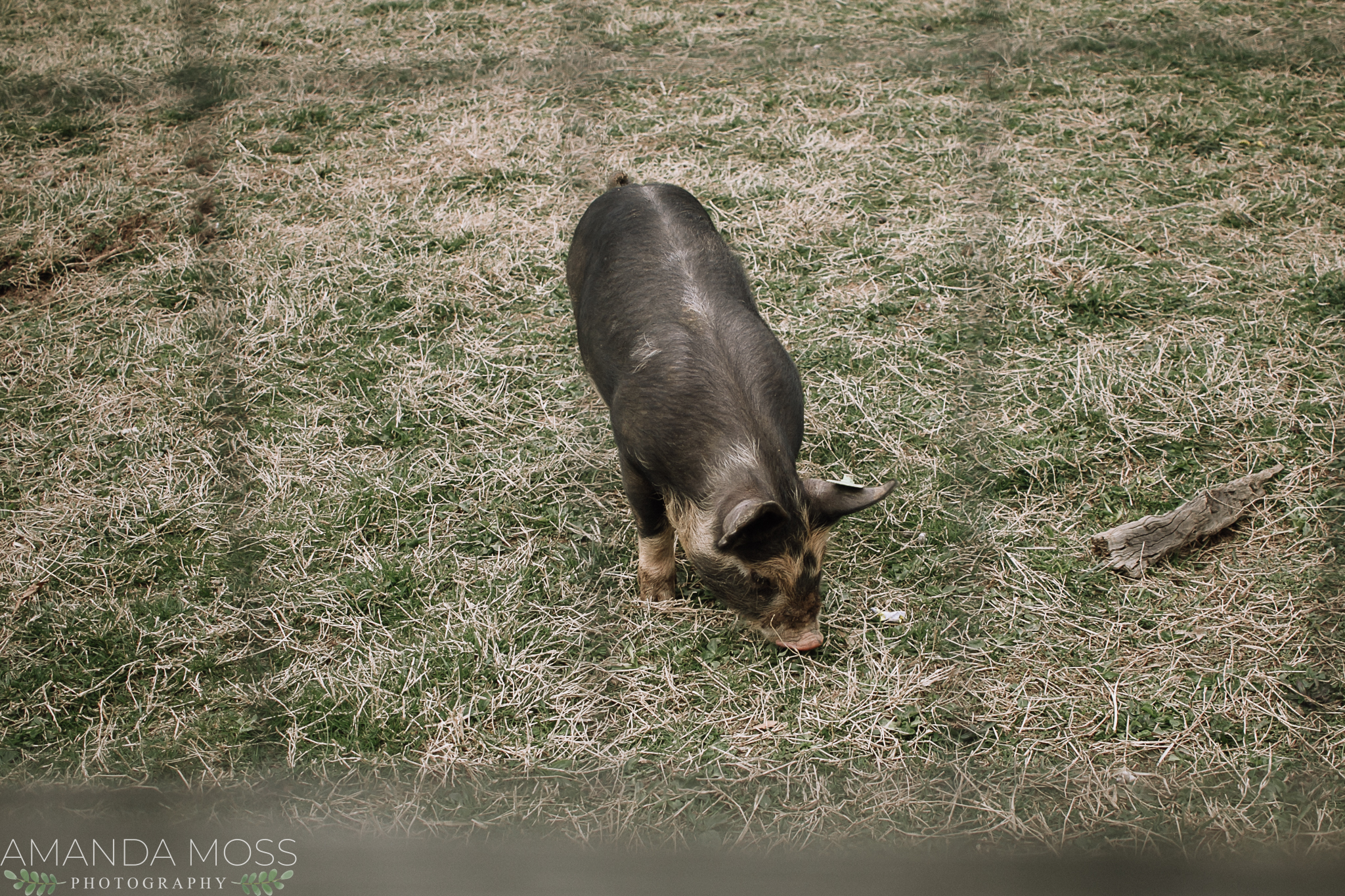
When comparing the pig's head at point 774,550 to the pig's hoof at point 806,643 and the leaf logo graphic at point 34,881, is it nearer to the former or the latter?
the pig's hoof at point 806,643

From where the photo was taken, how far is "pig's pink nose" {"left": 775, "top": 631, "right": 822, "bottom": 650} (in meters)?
3.20

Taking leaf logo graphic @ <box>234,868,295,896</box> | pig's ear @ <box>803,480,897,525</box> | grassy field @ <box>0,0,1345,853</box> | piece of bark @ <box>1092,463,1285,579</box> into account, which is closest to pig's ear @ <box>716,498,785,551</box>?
pig's ear @ <box>803,480,897,525</box>

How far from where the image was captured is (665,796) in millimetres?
2891

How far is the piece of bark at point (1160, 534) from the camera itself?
11.8ft

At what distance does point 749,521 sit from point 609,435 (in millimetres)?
1776

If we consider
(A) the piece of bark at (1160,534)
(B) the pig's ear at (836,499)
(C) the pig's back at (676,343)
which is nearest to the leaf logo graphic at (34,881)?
(C) the pig's back at (676,343)

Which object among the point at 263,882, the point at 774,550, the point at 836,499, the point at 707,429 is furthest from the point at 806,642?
the point at 263,882

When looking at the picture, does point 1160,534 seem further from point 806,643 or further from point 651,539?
point 651,539

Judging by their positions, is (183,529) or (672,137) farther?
(672,137)

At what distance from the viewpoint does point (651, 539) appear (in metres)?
3.47

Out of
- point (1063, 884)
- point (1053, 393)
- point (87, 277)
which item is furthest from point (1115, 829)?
point (87, 277)

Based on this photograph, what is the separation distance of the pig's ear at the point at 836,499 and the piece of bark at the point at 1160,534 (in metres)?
1.30

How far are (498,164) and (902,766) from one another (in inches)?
194

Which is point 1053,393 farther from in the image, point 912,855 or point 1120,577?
point 912,855
